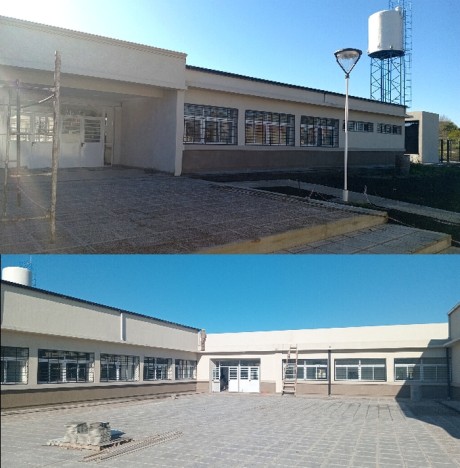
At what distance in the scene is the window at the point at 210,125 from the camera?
888 centimetres

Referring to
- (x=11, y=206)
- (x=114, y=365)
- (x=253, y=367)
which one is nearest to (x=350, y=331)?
(x=253, y=367)

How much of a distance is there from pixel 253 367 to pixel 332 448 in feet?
28.8

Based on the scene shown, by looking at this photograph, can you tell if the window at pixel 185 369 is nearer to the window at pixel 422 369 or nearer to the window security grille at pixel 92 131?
the window security grille at pixel 92 131

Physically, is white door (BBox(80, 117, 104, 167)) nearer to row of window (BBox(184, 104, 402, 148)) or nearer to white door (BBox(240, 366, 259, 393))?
row of window (BBox(184, 104, 402, 148))

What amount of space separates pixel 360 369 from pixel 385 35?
8.89 m

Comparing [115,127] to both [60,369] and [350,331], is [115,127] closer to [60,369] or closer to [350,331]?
[350,331]

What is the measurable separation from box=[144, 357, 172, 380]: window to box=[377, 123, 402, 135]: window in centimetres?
1253

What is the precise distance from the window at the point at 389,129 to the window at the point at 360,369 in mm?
6713

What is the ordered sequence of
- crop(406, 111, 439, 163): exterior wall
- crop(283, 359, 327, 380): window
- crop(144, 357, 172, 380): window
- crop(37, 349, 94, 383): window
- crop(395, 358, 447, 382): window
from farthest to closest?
crop(406, 111, 439, 163): exterior wall, crop(283, 359, 327, 380): window, crop(395, 358, 447, 382): window, crop(144, 357, 172, 380): window, crop(37, 349, 94, 383): window

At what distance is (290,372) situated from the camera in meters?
11.9

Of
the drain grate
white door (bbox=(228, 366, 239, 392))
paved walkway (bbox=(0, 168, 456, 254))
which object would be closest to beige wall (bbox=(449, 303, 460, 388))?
paved walkway (bbox=(0, 168, 456, 254))

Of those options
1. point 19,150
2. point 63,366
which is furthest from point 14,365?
point 19,150

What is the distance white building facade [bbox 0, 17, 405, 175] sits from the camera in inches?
273

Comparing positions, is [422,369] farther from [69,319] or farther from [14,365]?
[14,365]
